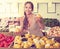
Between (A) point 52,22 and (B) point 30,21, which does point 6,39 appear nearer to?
(B) point 30,21

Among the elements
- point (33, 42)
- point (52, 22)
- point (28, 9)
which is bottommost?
point (33, 42)

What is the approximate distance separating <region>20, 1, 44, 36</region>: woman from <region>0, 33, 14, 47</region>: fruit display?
0.42ft

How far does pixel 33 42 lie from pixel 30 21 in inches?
6.8

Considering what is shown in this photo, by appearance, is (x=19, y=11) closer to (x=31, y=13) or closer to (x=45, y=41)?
(x=31, y=13)

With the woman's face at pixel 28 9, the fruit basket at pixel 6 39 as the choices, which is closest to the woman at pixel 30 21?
the woman's face at pixel 28 9

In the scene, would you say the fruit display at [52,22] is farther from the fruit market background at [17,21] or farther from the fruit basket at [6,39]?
the fruit basket at [6,39]

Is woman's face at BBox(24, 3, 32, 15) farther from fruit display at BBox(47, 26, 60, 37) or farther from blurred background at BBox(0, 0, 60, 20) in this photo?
fruit display at BBox(47, 26, 60, 37)

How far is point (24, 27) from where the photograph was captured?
1532 millimetres

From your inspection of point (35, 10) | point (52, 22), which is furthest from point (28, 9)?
point (52, 22)

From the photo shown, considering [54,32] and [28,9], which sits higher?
[28,9]

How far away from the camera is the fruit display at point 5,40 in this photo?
4.98 feet

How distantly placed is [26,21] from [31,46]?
21 centimetres

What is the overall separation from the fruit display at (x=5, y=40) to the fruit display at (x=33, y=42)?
4 cm

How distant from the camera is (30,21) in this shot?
1535 mm
